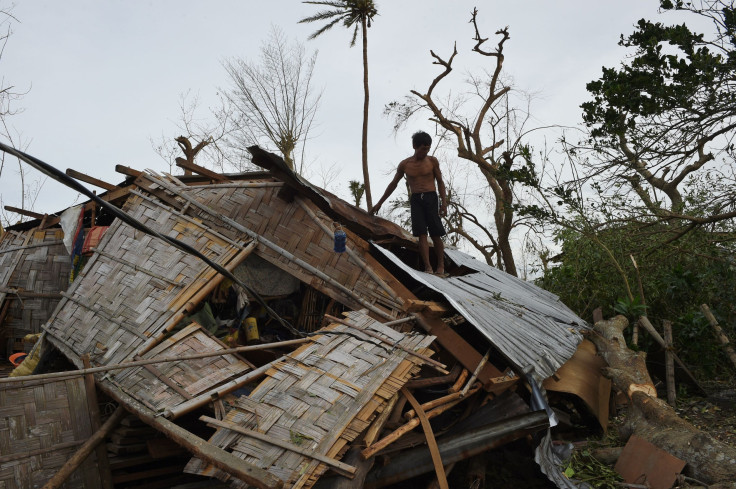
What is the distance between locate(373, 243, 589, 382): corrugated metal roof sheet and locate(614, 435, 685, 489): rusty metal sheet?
918mm

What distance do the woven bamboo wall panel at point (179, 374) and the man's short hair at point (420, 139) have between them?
10.4 ft

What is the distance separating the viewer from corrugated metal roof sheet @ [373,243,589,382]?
15.0 feet

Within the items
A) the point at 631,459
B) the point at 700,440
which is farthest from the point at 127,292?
the point at 700,440

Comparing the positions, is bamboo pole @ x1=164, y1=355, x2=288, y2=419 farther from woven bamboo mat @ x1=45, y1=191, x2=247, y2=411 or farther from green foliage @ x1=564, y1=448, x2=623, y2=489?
green foliage @ x1=564, y1=448, x2=623, y2=489

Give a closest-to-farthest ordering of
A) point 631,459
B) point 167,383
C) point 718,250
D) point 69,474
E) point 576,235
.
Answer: point 69,474 → point 167,383 → point 631,459 → point 718,250 → point 576,235

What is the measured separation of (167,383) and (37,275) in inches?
194

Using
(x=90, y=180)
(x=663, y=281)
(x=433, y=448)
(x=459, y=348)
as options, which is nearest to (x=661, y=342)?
(x=663, y=281)

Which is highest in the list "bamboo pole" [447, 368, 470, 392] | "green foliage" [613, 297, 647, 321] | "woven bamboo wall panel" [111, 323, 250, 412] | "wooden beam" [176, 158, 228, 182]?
"wooden beam" [176, 158, 228, 182]

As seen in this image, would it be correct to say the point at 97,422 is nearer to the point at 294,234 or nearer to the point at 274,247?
the point at 274,247

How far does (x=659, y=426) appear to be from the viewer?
15.3 feet

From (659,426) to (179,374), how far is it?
4.30m

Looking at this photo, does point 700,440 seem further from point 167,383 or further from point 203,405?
point 167,383

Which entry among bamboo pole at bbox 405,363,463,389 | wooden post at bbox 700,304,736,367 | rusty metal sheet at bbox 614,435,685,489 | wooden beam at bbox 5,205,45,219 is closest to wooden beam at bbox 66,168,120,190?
wooden beam at bbox 5,205,45,219

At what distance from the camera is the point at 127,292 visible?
16.6 feet
